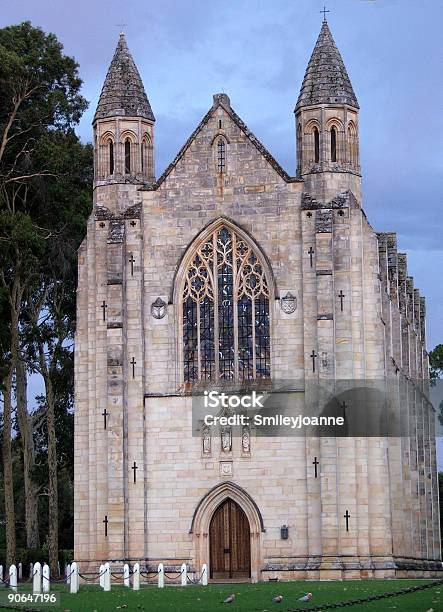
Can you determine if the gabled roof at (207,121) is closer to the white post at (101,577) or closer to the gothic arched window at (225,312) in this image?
the gothic arched window at (225,312)

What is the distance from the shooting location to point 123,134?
188ft

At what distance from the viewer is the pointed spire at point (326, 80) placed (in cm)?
5591

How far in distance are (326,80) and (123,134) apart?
751 cm

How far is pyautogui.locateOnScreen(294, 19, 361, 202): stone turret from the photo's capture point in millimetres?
55219

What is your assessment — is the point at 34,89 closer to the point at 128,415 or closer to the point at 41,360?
the point at 41,360

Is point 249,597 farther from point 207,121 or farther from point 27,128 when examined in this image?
point 27,128

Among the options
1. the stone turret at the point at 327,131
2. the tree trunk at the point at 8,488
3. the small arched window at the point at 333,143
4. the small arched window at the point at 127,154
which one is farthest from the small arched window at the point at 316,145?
the tree trunk at the point at 8,488

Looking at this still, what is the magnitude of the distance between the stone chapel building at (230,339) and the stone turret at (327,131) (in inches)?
2.4

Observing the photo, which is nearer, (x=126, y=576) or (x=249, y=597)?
(x=249, y=597)

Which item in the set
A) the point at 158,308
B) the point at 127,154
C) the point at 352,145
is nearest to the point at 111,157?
the point at 127,154

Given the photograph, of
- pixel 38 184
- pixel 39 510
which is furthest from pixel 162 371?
pixel 39 510

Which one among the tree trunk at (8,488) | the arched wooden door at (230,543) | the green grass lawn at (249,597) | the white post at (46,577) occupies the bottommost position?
the green grass lawn at (249,597)

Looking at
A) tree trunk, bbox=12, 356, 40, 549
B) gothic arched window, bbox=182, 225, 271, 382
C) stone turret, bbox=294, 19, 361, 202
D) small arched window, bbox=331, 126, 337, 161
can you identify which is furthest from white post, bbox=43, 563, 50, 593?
tree trunk, bbox=12, 356, 40, 549

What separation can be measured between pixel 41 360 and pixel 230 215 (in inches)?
650
